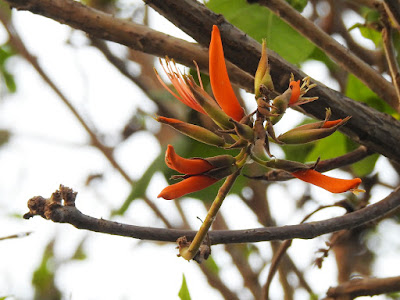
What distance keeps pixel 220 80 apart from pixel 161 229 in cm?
13

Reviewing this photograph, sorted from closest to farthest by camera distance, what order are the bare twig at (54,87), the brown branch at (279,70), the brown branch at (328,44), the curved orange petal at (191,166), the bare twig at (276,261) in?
the curved orange petal at (191,166) < the brown branch at (279,70) < the brown branch at (328,44) < the bare twig at (276,261) < the bare twig at (54,87)

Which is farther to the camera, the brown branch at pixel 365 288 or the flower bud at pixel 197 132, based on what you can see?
the brown branch at pixel 365 288

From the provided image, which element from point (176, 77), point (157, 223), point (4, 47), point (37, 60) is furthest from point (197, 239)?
point (4, 47)

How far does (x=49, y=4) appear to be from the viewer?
52 cm

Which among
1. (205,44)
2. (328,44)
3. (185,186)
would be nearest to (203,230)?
(185,186)

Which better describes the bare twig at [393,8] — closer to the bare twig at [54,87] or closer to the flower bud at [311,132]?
the flower bud at [311,132]

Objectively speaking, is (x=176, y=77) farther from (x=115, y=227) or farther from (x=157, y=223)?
(x=157, y=223)

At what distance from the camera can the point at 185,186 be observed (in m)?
0.36

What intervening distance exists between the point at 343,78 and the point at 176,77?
747 millimetres

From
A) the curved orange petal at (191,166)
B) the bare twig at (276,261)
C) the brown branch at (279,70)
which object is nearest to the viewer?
the curved orange petal at (191,166)

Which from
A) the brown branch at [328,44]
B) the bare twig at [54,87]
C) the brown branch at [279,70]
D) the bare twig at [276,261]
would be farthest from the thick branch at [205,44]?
the bare twig at [54,87]

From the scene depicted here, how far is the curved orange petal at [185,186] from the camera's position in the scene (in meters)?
0.35

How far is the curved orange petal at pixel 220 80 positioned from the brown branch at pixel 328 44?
0.78 feet

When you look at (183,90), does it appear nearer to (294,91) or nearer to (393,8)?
(294,91)
